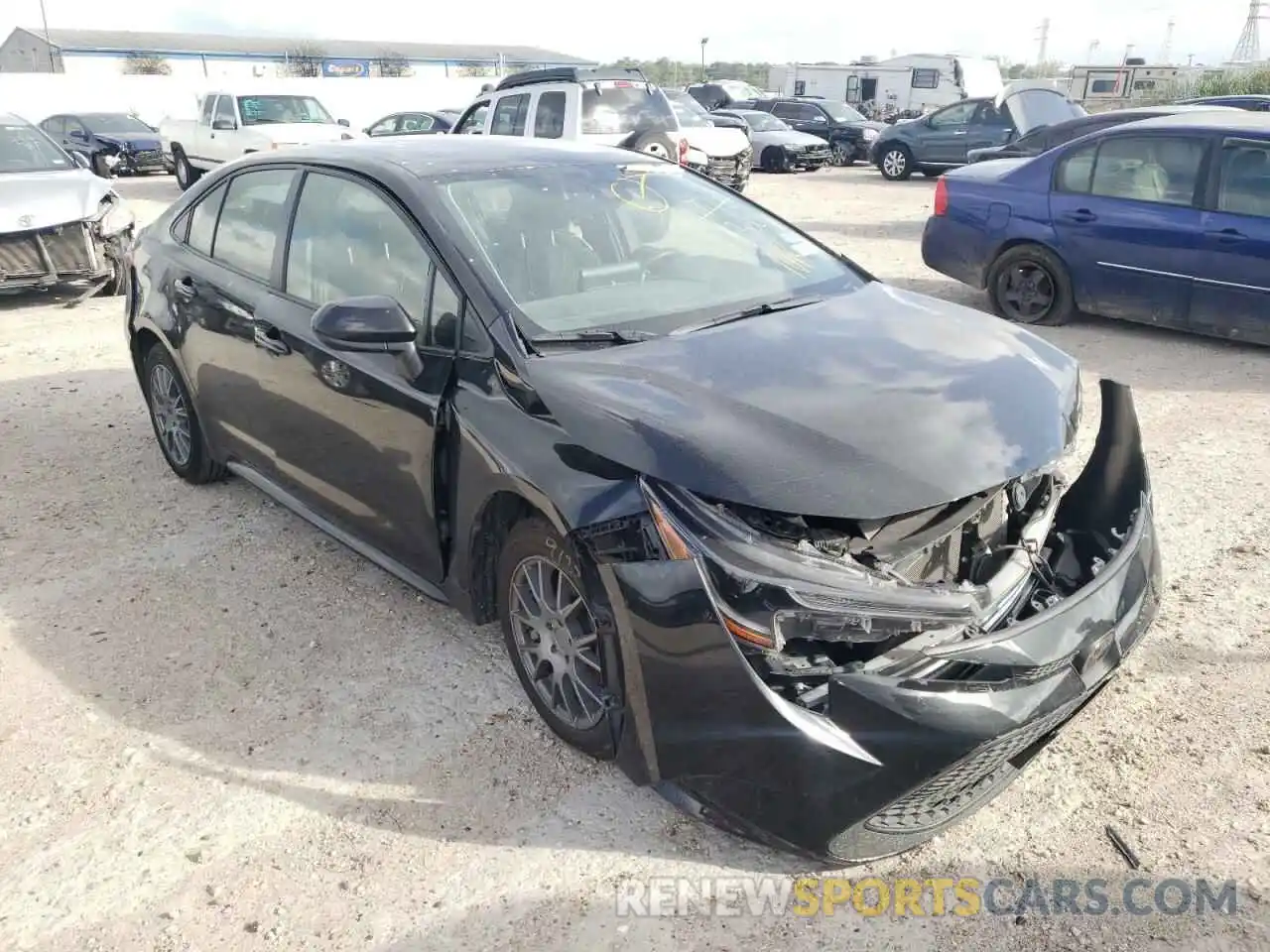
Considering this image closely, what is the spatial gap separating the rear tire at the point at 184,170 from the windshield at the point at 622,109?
943 cm

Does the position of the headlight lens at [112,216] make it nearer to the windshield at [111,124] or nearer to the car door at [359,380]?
the car door at [359,380]

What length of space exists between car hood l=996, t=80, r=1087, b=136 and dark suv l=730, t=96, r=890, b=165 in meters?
5.65

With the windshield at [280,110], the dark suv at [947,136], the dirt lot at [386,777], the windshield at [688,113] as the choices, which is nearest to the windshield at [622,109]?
the windshield at [688,113]

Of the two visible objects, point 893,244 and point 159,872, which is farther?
point 893,244

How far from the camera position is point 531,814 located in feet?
9.18

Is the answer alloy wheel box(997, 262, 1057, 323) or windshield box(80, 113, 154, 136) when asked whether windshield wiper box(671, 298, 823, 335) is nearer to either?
alloy wheel box(997, 262, 1057, 323)

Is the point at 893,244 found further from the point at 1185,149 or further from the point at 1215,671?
the point at 1215,671

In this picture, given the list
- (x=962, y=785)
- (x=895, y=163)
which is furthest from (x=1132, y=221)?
(x=895, y=163)

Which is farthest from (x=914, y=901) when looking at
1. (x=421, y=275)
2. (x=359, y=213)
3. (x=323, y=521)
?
(x=359, y=213)

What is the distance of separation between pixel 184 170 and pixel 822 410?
1891 cm

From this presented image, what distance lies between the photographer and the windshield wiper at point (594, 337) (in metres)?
2.97

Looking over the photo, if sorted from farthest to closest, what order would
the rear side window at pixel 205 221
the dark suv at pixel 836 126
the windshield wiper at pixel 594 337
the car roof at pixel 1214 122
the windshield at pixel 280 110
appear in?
the dark suv at pixel 836 126 < the windshield at pixel 280 110 < the car roof at pixel 1214 122 < the rear side window at pixel 205 221 < the windshield wiper at pixel 594 337

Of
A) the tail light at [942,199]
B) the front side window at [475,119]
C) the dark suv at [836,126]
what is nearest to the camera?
the tail light at [942,199]

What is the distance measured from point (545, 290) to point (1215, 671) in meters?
2.55
